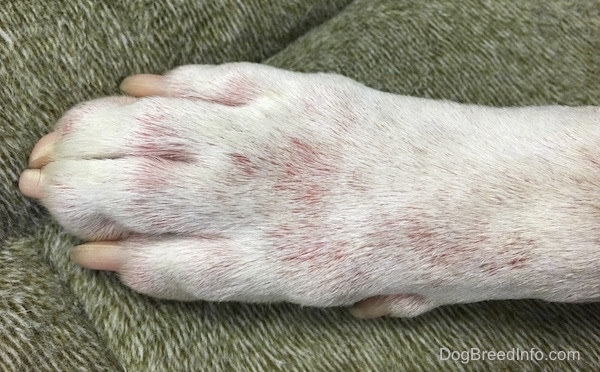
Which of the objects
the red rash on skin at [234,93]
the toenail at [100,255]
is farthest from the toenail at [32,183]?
the red rash on skin at [234,93]

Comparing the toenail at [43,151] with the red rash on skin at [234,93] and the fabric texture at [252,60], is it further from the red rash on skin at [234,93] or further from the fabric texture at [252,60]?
the red rash on skin at [234,93]

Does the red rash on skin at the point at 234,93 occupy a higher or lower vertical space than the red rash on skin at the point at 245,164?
higher

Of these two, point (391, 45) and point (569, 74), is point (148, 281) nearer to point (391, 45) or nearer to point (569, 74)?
point (391, 45)

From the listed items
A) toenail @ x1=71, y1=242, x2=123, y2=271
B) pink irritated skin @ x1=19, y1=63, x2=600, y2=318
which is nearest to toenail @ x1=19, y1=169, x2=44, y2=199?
pink irritated skin @ x1=19, y1=63, x2=600, y2=318

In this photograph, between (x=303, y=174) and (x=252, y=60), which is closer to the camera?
(x=303, y=174)

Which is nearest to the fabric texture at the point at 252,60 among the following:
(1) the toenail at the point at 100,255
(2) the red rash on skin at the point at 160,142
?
(1) the toenail at the point at 100,255

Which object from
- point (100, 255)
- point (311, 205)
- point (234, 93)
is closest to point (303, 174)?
point (311, 205)

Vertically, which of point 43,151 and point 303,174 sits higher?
point 43,151

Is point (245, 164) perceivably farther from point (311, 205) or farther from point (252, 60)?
point (252, 60)
